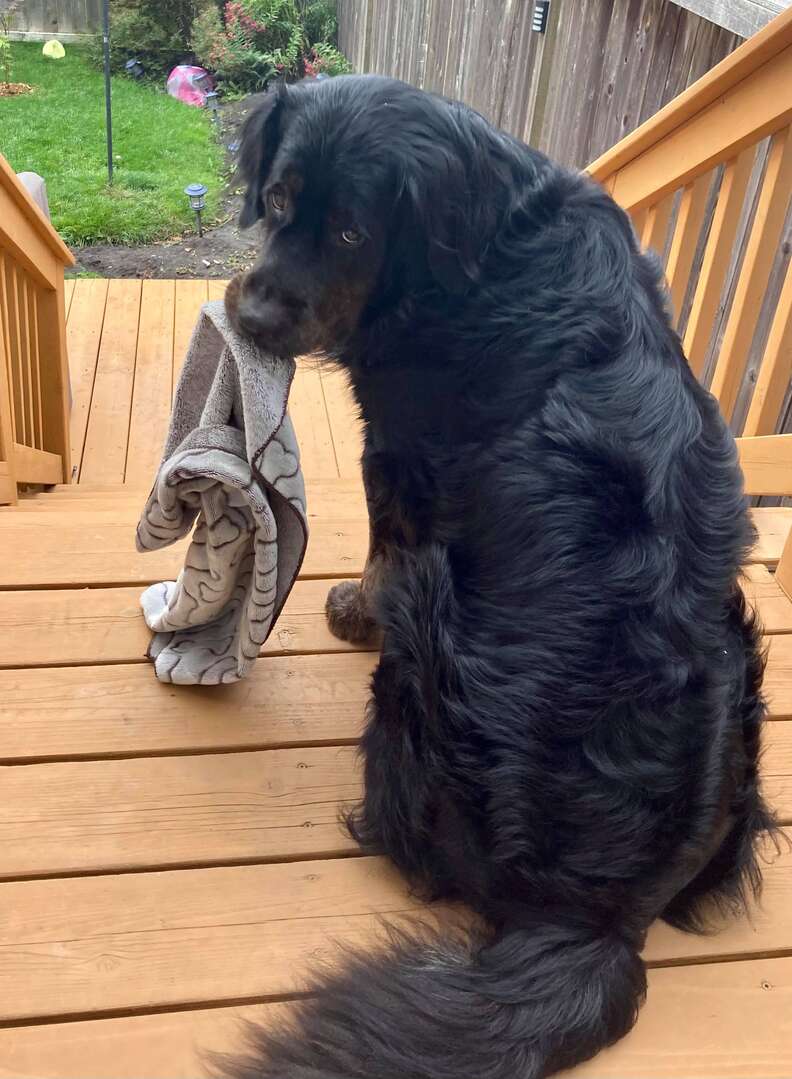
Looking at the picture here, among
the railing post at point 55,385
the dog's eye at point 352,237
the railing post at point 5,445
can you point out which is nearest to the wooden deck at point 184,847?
the railing post at point 5,445

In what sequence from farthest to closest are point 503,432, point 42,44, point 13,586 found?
point 42,44, point 13,586, point 503,432

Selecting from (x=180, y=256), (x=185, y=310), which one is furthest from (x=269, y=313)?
(x=180, y=256)

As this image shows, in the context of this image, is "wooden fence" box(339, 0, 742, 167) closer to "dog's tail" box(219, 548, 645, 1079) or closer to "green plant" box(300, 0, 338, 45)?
"dog's tail" box(219, 548, 645, 1079)

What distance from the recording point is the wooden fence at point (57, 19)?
30.1 feet

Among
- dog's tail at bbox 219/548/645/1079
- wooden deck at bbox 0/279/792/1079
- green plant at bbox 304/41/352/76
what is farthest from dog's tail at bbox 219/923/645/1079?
green plant at bbox 304/41/352/76

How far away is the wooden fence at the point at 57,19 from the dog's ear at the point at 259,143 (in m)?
9.28

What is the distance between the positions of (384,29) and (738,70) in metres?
6.20

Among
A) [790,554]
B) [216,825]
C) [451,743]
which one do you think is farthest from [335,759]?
[790,554]

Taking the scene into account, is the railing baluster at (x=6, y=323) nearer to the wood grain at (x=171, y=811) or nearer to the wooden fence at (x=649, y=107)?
the wood grain at (x=171, y=811)

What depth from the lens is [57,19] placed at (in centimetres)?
928

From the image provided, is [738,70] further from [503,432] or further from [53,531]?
[53,531]

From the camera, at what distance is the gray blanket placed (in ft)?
5.14

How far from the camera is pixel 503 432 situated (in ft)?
4.57

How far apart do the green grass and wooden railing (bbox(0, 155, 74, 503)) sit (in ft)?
10.6
